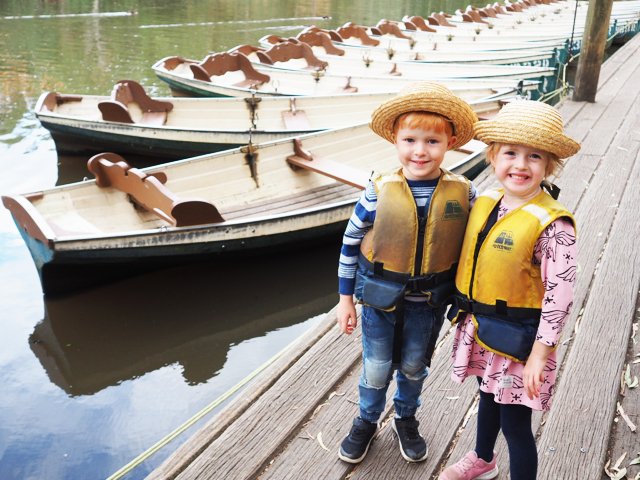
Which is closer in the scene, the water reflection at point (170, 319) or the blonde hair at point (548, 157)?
the blonde hair at point (548, 157)

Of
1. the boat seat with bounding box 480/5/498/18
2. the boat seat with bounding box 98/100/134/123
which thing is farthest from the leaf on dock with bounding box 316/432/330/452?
the boat seat with bounding box 480/5/498/18

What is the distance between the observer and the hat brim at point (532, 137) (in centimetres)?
163

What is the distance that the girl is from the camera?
163cm

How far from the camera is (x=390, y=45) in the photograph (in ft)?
43.4

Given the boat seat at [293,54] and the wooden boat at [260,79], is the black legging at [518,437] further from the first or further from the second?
the boat seat at [293,54]

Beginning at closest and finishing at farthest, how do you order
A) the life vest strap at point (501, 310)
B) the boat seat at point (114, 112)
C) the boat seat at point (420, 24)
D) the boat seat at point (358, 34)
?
the life vest strap at point (501, 310) < the boat seat at point (114, 112) < the boat seat at point (358, 34) < the boat seat at point (420, 24)

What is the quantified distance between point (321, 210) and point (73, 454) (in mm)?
2393

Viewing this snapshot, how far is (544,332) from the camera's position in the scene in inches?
64.4

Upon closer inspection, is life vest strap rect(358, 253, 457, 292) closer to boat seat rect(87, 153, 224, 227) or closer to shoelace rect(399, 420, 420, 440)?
shoelace rect(399, 420, 420, 440)

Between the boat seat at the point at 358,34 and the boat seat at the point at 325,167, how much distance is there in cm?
843

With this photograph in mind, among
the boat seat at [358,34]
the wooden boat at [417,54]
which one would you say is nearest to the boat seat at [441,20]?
the boat seat at [358,34]

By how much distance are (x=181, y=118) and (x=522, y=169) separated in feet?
21.3

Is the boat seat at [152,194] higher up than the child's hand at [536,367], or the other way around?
the child's hand at [536,367]

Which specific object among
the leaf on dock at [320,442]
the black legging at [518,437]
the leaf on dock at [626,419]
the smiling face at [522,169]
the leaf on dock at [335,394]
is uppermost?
the smiling face at [522,169]
